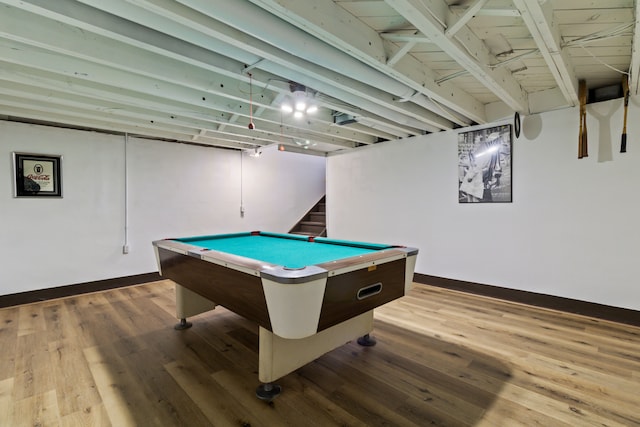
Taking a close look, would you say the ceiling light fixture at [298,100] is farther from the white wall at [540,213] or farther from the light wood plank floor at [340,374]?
the white wall at [540,213]

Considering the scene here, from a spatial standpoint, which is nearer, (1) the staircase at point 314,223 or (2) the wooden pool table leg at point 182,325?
(2) the wooden pool table leg at point 182,325

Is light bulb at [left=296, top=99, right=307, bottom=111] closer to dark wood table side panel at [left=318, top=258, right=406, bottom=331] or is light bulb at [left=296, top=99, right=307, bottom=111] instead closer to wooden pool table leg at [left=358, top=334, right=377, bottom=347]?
dark wood table side panel at [left=318, top=258, right=406, bottom=331]

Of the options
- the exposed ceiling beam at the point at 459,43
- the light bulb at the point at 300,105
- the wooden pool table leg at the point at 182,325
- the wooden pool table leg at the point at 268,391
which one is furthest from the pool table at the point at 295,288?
the exposed ceiling beam at the point at 459,43

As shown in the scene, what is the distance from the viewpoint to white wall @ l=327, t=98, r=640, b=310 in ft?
9.48

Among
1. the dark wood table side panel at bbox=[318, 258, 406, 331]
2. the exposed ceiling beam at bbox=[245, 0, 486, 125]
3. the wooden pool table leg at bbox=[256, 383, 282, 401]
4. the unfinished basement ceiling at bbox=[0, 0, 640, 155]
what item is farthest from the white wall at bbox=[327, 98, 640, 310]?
the wooden pool table leg at bbox=[256, 383, 282, 401]

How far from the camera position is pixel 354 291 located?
1791mm

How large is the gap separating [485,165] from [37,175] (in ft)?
18.0

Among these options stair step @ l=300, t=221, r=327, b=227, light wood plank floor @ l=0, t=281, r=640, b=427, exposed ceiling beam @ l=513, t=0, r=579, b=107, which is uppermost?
exposed ceiling beam @ l=513, t=0, r=579, b=107

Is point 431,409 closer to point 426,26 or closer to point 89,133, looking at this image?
point 426,26

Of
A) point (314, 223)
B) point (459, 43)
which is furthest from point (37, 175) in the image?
point (459, 43)

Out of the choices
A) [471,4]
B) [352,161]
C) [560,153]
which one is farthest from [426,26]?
[352,161]

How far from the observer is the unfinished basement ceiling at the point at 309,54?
1.61 metres

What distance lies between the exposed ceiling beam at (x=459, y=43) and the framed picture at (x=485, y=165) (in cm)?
69

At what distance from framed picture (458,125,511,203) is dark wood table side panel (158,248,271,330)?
3.21m
